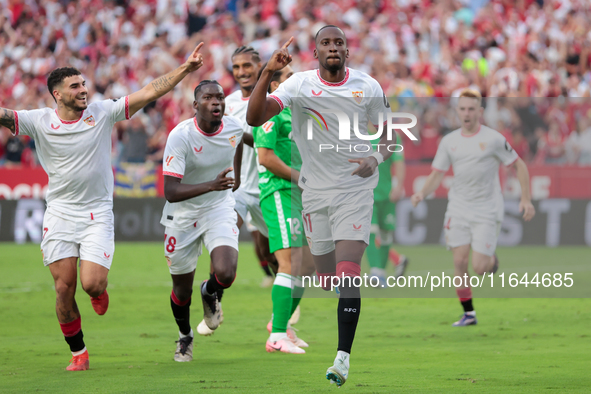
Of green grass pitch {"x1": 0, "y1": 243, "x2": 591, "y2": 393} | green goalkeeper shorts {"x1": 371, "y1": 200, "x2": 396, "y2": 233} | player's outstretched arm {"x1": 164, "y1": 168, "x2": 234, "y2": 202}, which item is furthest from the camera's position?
green goalkeeper shorts {"x1": 371, "y1": 200, "x2": 396, "y2": 233}

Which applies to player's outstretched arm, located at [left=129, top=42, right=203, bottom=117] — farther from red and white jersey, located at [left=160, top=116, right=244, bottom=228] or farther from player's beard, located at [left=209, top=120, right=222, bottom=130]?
player's beard, located at [left=209, top=120, right=222, bottom=130]

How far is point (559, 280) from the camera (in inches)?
469

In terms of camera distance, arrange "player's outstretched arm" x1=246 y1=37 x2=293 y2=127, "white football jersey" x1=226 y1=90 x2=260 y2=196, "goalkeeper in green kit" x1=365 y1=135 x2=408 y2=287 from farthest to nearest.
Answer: "goalkeeper in green kit" x1=365 y1=135 x2=408 y2=287 → "white football jersey" x1=226 y1=90 x2=260 y2=196 → "player's outstretched arm" x1=246 y1=37 x2=293 y2=127

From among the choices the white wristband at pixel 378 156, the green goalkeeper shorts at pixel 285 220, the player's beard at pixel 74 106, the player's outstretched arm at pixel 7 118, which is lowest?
the green goalkeeper shorts at pixel 285 220

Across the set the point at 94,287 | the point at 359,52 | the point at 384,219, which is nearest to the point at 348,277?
the point at 94,287

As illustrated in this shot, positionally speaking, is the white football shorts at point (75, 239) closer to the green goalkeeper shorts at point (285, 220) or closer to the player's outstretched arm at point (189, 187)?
the player's outstretched arm at point (189, 187)

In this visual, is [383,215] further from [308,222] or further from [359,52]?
[359,52]

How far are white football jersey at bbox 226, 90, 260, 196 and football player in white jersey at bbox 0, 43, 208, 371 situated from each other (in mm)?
2205

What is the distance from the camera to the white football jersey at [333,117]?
5.71 meters

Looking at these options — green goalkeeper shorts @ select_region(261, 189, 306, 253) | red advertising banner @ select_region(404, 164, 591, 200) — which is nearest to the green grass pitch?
green goalkeeper shorts @ select_region(261, 189, 306, 253)

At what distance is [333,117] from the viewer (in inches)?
225

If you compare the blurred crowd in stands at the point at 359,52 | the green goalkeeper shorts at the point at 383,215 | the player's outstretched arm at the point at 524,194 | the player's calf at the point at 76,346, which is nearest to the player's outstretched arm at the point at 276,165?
the player's calf at the point at 76,346

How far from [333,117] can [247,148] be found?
326 centimetres

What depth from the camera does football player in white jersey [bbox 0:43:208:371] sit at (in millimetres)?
6164
